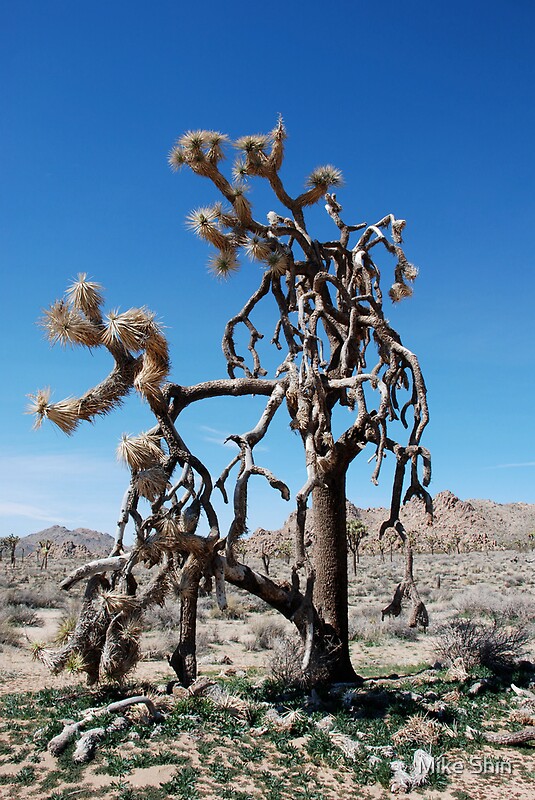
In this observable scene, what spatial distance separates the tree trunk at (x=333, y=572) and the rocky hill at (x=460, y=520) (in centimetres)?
6294

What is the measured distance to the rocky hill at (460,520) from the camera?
75.1 meters

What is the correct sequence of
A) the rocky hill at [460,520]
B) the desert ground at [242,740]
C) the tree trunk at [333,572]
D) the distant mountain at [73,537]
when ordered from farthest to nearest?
1. the distant mountain at [73,537]
2. the rocky hill at [460,520]
3. the tree trunk at [333,572]
4. the desert ground at [242,740]

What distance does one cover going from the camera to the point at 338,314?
9.56m

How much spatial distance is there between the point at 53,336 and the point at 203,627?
11920 mm

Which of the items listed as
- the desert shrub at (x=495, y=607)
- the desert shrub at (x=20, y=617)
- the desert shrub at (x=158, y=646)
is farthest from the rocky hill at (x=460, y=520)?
the desert shrub at (x=158, y=646)

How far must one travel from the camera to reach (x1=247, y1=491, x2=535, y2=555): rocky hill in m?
75.1

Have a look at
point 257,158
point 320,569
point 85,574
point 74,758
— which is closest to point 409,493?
A: point 320,569

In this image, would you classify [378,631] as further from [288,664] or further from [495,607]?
[288,664]

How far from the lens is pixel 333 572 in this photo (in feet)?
29.4

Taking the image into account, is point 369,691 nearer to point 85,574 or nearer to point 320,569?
point 320,569

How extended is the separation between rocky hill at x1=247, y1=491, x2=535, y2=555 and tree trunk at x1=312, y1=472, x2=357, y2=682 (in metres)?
62.9

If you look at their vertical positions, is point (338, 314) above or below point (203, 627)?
above

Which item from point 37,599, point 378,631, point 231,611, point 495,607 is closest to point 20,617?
point 37,599

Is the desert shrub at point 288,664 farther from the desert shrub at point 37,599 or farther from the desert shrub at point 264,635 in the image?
the desert shrub at point 37,599
